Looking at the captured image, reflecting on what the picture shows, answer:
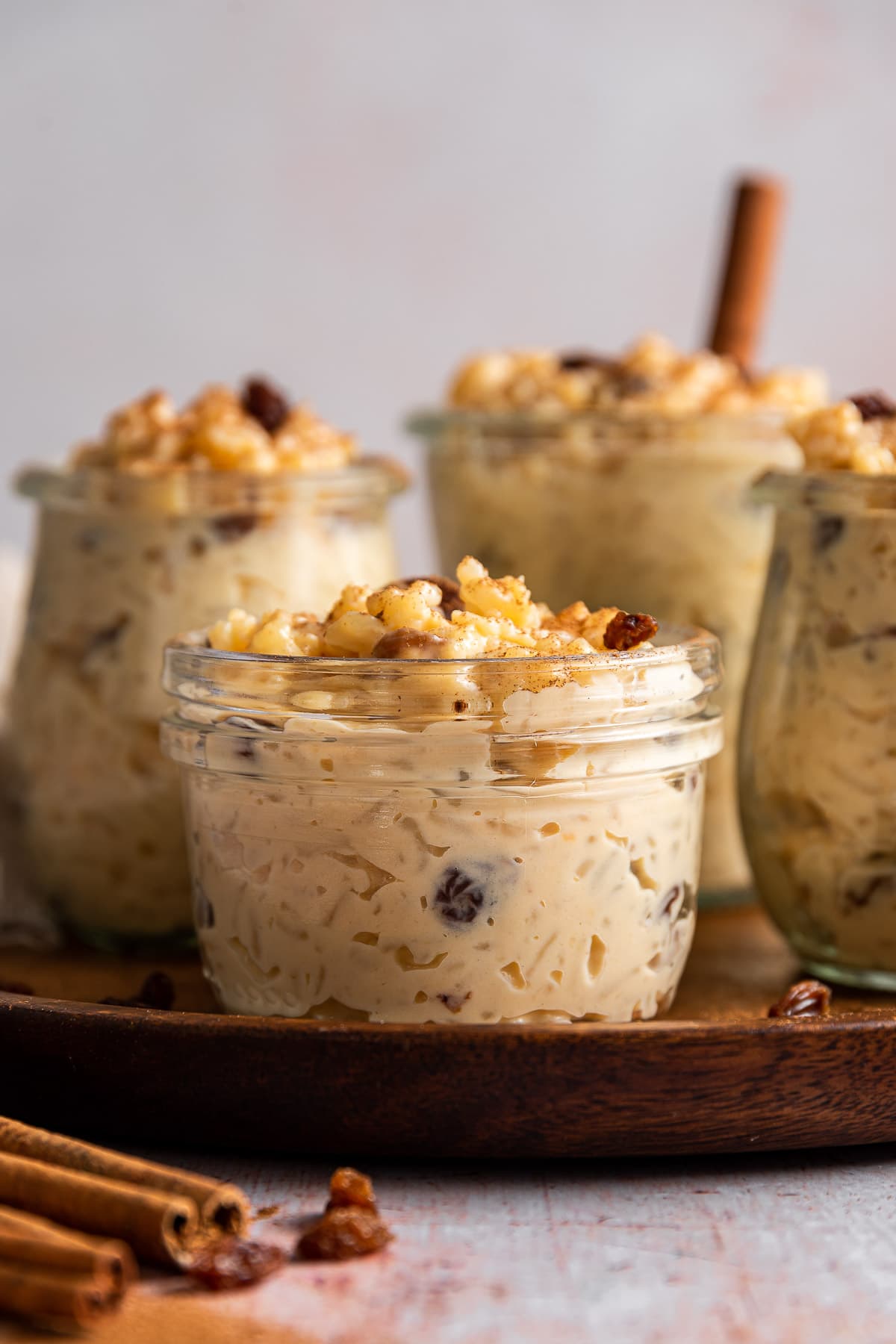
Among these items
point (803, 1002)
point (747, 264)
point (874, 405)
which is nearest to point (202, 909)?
point (803, 1002)

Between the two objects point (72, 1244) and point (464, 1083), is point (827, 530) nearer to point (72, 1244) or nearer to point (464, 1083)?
point (464, 1083)

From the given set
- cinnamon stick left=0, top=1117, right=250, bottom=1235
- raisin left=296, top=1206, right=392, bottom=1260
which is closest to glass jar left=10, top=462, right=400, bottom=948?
cinnamon stick left=0, top=1117, right=250, bottom=1235

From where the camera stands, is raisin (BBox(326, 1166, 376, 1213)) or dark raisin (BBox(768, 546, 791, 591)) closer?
raisin (BBox(326, 1166, 376, 1213))

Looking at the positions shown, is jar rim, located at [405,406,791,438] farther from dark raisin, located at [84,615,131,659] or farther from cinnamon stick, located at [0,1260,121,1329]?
cinnamon stick, located at [0,1260,121,1329]

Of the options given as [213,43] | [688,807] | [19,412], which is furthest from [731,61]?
[688,807]

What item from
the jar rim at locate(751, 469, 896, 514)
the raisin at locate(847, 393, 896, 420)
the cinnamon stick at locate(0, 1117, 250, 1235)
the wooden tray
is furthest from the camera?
the raisin at locate(847, 393, 896, 420)

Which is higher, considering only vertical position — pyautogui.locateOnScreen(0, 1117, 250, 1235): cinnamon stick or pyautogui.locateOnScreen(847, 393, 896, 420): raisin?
pyautogui.locateOnScreen(847, 393, 896, 420): raisin

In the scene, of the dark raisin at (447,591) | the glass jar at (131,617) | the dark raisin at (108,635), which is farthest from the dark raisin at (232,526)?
the dark raisin at (447,591)

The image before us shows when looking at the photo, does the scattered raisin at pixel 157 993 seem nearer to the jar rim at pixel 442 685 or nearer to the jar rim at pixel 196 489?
the jar rim at pixel 442 685
